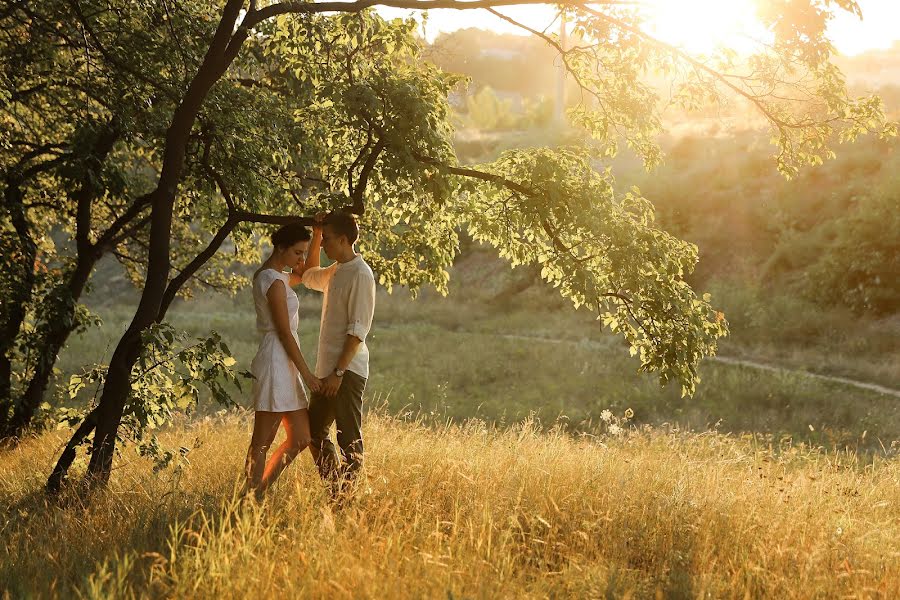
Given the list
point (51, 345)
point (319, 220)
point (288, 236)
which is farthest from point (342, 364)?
point (51, 345)

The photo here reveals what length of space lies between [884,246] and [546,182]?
860 inches

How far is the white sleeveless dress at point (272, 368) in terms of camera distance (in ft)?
18.4

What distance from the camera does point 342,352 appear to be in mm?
5688

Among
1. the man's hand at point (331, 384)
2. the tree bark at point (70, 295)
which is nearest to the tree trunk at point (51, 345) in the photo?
the tree bark at point (70, 295)

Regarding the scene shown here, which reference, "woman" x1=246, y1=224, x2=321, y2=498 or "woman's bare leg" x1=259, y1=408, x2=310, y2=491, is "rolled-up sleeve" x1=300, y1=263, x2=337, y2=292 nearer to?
"woman" x1=246, y1=224, x2=321, y2=498

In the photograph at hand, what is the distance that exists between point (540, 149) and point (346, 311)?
234 centimetres

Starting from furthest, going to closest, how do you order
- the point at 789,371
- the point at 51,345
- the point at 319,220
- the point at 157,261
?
the point at 789,371 → the point at 51,345 → the point at 157,261 → the point at 319,220

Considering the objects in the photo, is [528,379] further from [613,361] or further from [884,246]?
[884,246]

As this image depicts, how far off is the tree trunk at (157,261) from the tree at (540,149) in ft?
0.04

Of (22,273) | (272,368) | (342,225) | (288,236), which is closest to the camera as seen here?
(272,368)

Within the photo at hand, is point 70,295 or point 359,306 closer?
point 359,306

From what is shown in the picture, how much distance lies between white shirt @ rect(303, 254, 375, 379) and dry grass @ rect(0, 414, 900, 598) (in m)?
0.86

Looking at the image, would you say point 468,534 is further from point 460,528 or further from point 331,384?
point 331,384

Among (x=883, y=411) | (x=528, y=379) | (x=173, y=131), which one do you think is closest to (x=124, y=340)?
(x=173, y=131)
